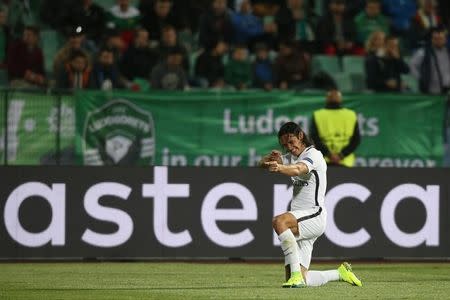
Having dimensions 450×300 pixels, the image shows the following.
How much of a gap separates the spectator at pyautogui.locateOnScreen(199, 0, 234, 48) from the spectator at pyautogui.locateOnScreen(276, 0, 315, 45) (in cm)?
104

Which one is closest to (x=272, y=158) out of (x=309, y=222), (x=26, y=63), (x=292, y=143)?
(x=292, y=143)

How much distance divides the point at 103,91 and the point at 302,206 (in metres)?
7.15

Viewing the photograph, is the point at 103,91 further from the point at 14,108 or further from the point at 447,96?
the point at 447,96

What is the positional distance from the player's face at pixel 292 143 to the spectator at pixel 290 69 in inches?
339

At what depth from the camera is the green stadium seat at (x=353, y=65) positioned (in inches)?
888

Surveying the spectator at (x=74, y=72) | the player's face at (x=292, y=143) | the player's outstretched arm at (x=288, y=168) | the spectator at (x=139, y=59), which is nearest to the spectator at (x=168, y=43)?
the spectator at (x=139, y=59)

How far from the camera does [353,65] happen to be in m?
22.6

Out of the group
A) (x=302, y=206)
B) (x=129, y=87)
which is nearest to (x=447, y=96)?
(x=129, y=87)

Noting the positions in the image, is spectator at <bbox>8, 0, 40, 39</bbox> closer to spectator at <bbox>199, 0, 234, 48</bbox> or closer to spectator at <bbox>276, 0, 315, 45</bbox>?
spectator at <bbox>199, 0, 234, 48</bbox>

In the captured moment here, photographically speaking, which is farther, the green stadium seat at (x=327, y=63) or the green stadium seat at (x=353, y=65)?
the green stadium seat at (x=353, y=65)

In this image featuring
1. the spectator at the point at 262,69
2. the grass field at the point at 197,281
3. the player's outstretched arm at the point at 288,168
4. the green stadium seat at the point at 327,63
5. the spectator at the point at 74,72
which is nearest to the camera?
the player's outstretched arm at the point at 288,168

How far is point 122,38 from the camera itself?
2134cm

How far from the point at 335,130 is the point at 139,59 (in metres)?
4.00

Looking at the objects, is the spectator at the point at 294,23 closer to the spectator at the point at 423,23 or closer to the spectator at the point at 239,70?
the spectator at the point at 239,70
